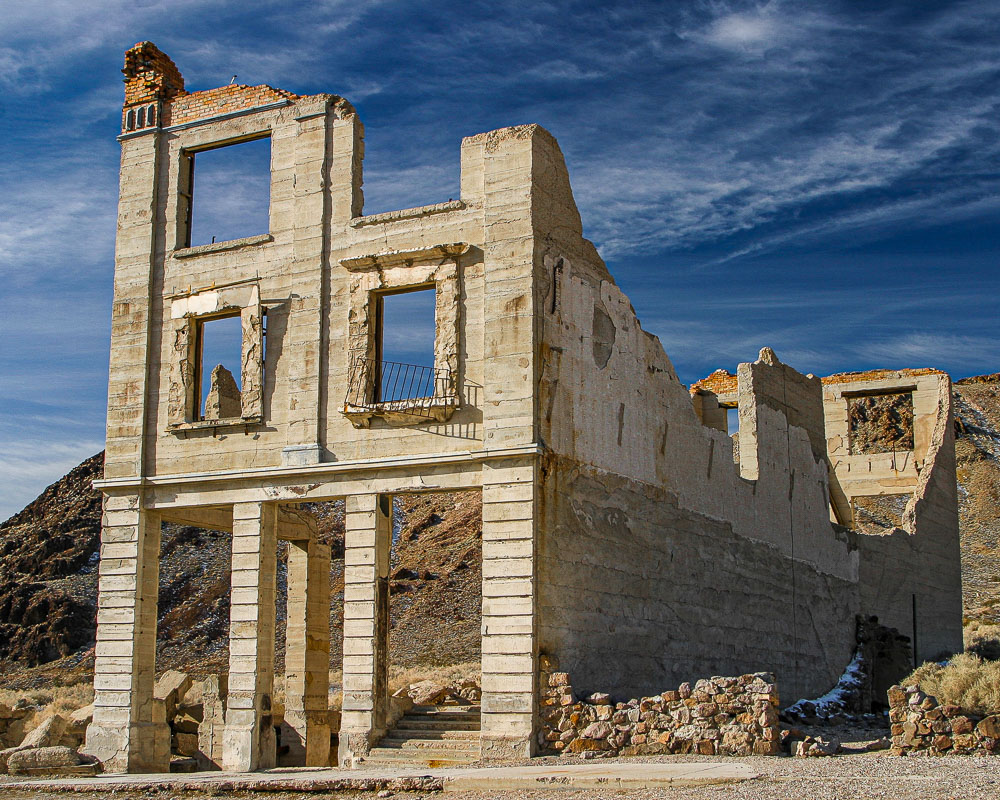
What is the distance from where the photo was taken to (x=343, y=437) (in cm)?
1630

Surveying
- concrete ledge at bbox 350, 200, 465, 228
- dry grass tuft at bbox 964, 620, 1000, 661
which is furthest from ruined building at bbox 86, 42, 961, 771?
dry grass tuft at bbox 964, 620, 1000, 661

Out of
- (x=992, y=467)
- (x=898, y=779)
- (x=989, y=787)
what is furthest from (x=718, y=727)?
(x=992, y=467)

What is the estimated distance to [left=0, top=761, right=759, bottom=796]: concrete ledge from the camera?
11.5 m

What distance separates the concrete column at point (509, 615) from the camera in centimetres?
1423

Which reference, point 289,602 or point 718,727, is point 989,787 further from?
point 289,602

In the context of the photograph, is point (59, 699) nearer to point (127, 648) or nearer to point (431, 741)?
point (127, 648)

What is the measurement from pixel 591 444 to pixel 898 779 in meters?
6.35

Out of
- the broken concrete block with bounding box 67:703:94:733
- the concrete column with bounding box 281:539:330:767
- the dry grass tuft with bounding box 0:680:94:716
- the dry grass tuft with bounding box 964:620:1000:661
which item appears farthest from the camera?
the dry grass tuft with bounding box 964:620:1000:661

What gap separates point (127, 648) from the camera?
1702 centimetres

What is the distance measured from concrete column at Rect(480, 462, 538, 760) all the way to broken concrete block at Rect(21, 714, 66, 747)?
6.64m

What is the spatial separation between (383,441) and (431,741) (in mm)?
3840

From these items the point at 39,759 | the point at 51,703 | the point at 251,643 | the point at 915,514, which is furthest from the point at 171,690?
the point at 915,514

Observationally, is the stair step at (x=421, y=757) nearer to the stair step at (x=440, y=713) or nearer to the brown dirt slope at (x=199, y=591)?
the stair step at (x=440, y=713)

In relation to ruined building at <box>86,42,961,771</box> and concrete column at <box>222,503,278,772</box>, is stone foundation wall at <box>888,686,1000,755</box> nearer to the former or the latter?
ruined building at <box>86,42,961,771</box>
